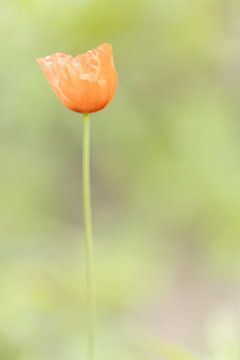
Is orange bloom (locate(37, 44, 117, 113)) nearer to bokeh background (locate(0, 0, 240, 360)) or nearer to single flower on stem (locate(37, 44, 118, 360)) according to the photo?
single flower on stem (locate(37, 44, 118, 360))

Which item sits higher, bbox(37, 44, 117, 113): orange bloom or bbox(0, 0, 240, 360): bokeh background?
bbox(0, 0, 240, 360): bokeh background

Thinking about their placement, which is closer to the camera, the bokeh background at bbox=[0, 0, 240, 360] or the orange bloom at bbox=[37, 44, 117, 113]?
the orange bloom at bbox=[37, 44, 117, 113]

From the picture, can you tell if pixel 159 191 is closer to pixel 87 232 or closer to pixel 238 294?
pixel 238 294

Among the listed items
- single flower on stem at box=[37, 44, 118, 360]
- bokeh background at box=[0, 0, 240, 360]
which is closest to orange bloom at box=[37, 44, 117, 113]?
single flower on stem at box=[37, 44, 118, 360]

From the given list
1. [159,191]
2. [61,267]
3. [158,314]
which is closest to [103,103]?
[61,267]

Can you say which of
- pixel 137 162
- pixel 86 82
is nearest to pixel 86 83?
pixel 86 82

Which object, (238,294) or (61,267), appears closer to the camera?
(61,267)

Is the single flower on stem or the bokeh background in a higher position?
the bokeh background
